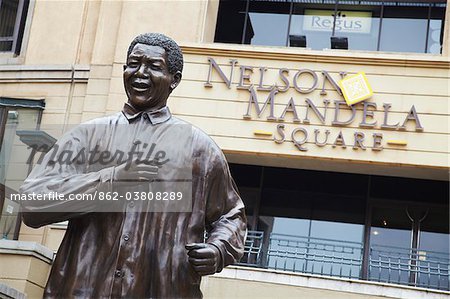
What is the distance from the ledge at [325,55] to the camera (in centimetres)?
1902

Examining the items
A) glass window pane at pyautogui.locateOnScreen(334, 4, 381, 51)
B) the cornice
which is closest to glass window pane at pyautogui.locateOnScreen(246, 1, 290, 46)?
glass window pane at pyautogui.locateOnScreen(334, 4, 381, 51)

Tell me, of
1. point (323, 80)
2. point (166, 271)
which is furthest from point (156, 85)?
point (323, 80)

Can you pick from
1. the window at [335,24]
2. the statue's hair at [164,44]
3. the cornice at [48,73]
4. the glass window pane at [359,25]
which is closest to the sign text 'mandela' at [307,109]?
the window at [335,24]

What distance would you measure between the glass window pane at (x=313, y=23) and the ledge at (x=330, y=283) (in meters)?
5.77

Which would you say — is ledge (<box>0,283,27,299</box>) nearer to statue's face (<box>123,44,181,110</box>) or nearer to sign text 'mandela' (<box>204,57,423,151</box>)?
sign text 'mandela' (<box>204,57,423,151</box>)

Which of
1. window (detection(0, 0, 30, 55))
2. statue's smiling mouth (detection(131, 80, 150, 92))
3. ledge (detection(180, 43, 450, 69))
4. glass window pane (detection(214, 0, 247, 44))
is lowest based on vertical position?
statue's smiling mouth (detection(131, 80, 150, 92))

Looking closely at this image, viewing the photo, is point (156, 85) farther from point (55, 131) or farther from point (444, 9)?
point (444, 9)

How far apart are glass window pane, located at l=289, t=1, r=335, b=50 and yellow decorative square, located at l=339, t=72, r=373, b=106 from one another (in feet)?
7.99

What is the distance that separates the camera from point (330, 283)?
59.1 feet

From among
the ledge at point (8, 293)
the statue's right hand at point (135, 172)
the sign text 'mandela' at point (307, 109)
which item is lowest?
the ledge at point (8, 293)

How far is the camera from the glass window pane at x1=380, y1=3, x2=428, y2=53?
2094 cm

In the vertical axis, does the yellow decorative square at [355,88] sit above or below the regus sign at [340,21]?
below

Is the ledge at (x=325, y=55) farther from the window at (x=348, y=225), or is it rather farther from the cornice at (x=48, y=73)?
the window at (x=348, y=225)

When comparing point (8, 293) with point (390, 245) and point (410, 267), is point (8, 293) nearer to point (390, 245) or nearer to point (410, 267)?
point (410, 267)
